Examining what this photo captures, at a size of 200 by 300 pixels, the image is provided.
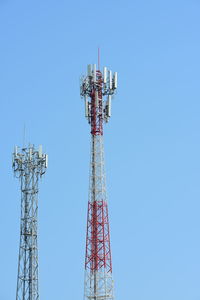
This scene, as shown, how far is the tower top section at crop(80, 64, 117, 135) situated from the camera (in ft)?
230

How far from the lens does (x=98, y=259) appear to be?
66.9m

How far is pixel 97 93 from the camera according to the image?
7056 cm

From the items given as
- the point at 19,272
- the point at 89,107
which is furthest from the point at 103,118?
the point at 19,272

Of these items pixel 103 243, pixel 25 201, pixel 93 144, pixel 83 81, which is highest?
pixel 83 81

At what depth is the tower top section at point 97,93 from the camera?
7025 centimetres

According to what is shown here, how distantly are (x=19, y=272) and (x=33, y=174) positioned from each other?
9.16 m

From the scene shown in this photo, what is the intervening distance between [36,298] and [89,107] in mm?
17663

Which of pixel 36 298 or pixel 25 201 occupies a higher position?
pixel 25 201

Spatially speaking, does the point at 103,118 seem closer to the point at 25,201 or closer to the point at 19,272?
the point at 25,201

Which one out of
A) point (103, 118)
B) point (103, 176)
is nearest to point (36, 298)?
point (103, 176)

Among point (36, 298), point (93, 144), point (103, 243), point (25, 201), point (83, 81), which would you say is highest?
point (83, 81)

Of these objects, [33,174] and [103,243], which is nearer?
[103,243]

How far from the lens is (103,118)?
70500 mm

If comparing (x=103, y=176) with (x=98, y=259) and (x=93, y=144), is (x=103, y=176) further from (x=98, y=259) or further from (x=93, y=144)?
(x=98, y=259)
